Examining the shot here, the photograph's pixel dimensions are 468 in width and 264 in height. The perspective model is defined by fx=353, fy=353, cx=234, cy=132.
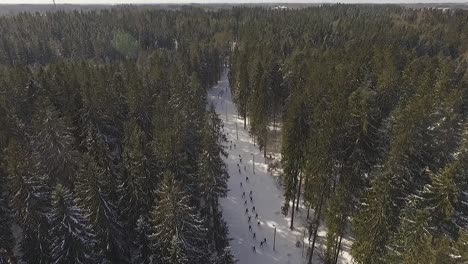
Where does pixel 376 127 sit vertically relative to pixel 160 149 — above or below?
above

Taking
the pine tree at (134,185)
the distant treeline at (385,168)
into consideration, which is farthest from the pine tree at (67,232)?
the distant treeline at (385,168)

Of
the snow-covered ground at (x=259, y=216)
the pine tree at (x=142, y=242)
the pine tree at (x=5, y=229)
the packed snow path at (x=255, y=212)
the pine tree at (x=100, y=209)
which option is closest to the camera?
the pine tree at (x=100, y=209)

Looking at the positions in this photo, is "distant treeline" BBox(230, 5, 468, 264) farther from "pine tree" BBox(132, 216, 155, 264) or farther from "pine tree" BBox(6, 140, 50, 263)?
"pine tree" BBox(6, 140, 50, 263)

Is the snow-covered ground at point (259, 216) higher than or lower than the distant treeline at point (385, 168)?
lower

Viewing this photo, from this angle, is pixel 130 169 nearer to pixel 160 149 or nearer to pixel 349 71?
pixel 160 149

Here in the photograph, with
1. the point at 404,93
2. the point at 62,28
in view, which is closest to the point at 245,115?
the point at 404,93

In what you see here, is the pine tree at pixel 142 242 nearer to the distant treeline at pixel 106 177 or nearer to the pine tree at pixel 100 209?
the distant treeline at pixel 106 177
